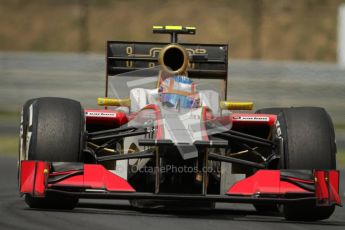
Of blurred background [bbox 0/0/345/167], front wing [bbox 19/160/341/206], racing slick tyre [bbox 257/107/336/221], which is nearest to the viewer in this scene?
front wing [bbox 19/160/341/206]

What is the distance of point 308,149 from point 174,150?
1251 millimetres

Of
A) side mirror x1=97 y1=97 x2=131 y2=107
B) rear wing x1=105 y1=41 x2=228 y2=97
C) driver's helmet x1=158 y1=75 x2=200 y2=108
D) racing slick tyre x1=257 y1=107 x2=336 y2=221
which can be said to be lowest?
racing slick tyre x1=257 y1=107 x2=336 y2=221

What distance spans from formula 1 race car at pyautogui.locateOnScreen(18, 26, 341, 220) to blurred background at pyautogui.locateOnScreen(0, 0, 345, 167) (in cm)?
824

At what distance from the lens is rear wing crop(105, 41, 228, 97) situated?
1111cm

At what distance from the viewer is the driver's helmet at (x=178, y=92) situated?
9492 millimetres

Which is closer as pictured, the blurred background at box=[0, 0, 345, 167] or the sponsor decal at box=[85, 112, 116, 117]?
the sponsor decal at box=[85, 112, 116, 117]

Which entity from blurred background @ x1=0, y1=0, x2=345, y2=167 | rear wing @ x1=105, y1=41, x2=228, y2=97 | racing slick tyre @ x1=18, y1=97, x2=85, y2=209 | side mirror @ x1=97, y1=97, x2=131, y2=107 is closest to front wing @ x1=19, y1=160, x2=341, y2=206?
racing slick tyre @ x1=18, y1=97, x2=85, y2=209

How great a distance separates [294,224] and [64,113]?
223 cm

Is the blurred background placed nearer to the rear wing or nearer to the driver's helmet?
the rear wing

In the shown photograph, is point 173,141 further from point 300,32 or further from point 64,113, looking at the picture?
point 300,32

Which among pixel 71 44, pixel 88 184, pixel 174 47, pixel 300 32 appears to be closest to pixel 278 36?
pixel 300 32

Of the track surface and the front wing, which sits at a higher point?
the front wing

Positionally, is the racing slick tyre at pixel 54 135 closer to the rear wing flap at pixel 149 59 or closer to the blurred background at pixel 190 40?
the rear wing flap at pixel 149 59

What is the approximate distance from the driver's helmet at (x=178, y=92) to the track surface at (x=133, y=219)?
1.03 metres
